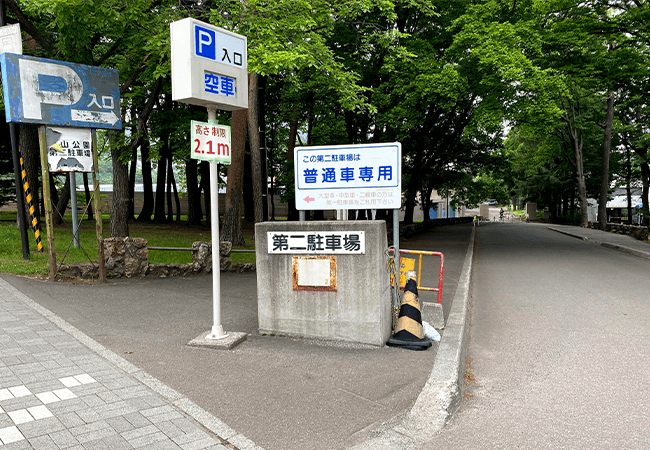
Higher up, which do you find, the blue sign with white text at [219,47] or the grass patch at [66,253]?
the blue sign with white text at [219,47]

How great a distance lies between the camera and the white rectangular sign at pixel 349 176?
5.98 m

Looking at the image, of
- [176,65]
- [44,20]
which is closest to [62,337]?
[176,65]

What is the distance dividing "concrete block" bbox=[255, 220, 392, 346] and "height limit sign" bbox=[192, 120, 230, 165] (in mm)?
995

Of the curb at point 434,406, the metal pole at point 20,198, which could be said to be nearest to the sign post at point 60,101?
the metal pole at point 20,198

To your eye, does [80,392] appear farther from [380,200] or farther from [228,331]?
[380,200]

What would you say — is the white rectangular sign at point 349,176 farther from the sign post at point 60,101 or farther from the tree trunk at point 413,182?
the tree trunk at point 413,182

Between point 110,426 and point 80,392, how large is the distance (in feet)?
2.60

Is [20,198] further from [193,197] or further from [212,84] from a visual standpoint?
[193,197]

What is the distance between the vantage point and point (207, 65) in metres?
5.16

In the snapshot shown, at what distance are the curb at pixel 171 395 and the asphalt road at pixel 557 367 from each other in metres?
1.40

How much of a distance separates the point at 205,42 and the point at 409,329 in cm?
410

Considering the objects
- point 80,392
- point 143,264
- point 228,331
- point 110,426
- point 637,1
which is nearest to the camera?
point 110,426

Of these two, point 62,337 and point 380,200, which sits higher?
point 380,200

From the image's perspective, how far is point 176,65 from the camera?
5.05 m
